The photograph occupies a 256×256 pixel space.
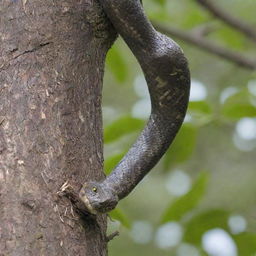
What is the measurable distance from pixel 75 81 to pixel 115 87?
351cm

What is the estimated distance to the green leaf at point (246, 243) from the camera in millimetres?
2461

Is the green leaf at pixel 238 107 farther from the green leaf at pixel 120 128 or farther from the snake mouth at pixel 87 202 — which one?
the snake mouth at pixel 87 202

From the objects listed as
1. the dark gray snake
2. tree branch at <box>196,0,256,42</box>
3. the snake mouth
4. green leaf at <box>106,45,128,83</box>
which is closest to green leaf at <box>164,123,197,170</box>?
green leaf at <box>106,45,128,83</box>

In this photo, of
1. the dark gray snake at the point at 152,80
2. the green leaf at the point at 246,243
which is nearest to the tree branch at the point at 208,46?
the green leaf at the point at 246,243

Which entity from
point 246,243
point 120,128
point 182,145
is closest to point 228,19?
point 182,145

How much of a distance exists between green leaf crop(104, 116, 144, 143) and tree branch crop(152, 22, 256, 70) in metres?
1.00

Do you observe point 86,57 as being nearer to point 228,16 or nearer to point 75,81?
point 75,81

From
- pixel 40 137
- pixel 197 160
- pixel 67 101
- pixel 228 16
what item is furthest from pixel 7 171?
pixel 197 160

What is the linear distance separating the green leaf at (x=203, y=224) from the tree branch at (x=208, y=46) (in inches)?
41.8

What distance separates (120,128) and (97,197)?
2.91 feet

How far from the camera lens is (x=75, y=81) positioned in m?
1.74

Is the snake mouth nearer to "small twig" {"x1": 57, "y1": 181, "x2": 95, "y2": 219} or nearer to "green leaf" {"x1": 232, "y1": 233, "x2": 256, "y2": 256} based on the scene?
"small twig" {"x1": 57, "y1": 181, "x2": 95, "y2": 219}

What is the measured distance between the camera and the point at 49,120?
1.66m

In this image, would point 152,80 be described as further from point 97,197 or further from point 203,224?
point 203,224
